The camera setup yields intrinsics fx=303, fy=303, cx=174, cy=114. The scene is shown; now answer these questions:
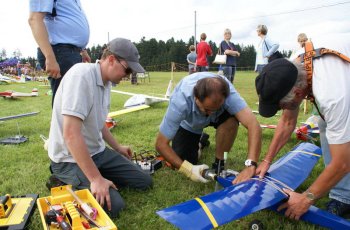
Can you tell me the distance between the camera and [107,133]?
398cm

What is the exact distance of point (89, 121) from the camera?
3.28m

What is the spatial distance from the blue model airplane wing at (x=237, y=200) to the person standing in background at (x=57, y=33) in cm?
227

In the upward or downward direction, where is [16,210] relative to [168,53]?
downward

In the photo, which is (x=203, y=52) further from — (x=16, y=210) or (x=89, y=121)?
(x=16, y=210)

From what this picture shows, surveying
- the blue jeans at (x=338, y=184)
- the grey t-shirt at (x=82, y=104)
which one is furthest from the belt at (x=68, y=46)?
the blue jeans at (x=338, y=184)

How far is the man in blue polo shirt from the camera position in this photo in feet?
11.4

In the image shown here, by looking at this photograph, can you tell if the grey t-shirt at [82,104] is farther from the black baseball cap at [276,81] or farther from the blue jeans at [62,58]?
the black baseball cap at [276,81]

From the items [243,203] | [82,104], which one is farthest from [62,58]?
[243,203]

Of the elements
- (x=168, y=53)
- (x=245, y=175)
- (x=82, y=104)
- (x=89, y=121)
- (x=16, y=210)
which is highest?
(x=168, y=53)

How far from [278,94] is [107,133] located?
234 centimetres

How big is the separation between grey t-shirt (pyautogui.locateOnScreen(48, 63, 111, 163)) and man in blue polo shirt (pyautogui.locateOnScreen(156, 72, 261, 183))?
86cm

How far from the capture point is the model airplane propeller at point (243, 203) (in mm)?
2314

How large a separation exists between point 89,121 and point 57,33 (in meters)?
1.28

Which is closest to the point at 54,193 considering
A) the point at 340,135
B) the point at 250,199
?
the point at 250,199
